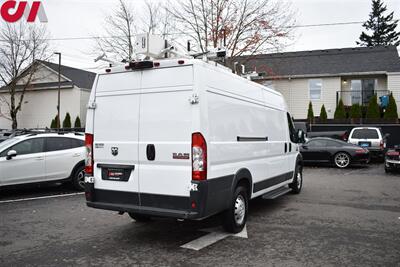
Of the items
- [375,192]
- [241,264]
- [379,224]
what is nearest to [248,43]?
[375,192]

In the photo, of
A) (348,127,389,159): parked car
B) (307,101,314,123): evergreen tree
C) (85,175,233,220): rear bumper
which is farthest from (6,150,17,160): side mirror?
(307,101,314,123): evergreen tree

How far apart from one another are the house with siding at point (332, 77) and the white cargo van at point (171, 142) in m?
20.2

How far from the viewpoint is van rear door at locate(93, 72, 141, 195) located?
5.09m

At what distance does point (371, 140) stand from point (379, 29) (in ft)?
154

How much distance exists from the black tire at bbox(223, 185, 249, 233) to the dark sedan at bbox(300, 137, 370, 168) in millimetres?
10882

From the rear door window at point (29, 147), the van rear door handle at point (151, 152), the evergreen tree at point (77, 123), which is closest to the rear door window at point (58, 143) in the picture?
the rear door window at point (29, 147)

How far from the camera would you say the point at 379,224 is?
20.3ft

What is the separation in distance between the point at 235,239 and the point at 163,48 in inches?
123

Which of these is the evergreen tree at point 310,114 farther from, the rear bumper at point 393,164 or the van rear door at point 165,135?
the van rear door at point 165,135

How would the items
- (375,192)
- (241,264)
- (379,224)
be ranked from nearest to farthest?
(241,264) < (379,224) < (375,192)

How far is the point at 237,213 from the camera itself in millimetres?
5648

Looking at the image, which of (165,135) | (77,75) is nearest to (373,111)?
(165,135)

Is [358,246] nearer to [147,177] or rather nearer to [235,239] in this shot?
[235,239]

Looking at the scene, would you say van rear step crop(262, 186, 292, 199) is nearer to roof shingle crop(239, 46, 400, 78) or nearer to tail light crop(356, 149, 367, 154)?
tail light crop(356, 149, 367, 154)
